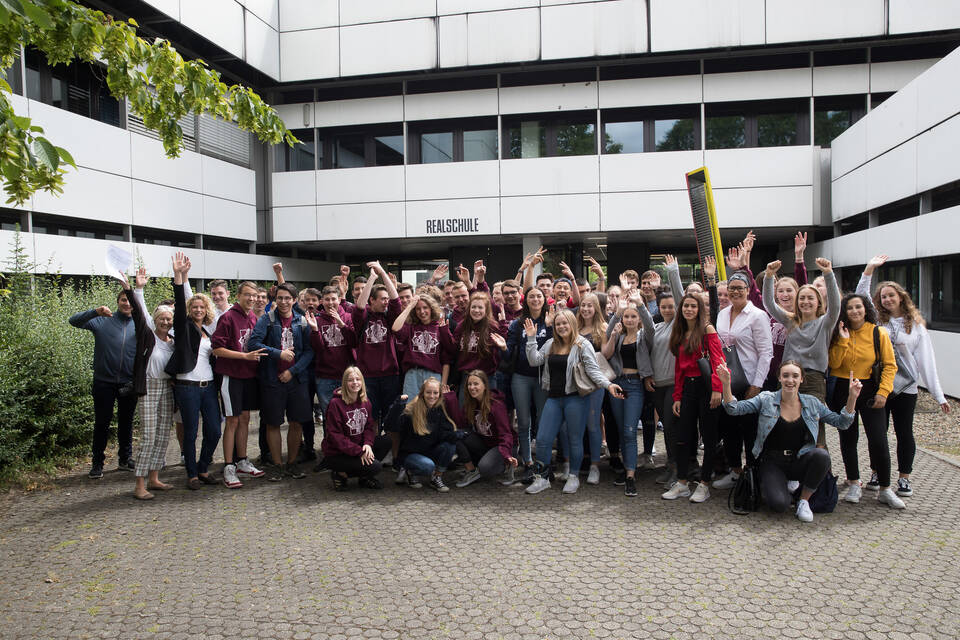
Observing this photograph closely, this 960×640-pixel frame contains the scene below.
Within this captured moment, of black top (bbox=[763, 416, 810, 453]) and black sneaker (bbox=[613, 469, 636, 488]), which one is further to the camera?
black sneaker (bbox=[613, 469, 636, 488])

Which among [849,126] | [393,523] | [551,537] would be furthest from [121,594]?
[849,126]

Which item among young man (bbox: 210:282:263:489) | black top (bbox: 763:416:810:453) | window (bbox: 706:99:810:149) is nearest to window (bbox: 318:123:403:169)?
window (bbox: 706:99:810:149)

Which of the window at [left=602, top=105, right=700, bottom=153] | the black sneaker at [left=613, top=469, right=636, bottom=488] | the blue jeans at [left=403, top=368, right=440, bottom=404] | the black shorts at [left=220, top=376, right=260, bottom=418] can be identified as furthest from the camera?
the window at [left=602, top=105, right=700, bottom=153]

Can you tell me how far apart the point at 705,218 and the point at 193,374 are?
269 inches

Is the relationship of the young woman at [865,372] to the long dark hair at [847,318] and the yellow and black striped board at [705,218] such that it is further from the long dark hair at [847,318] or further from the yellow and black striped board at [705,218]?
the yellow and black striped board at [705,218]

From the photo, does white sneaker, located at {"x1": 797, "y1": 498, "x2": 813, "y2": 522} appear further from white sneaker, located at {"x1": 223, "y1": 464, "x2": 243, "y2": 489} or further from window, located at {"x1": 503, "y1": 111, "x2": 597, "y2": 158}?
window, located at {"x1": 503, "y1": 111, "x2": 597, "y2": 158}

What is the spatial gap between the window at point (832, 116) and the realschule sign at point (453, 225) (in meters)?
9.09

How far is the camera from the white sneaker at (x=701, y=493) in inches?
227

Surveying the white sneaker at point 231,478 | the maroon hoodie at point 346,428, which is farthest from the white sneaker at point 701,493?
the white sneaker at point 231,478

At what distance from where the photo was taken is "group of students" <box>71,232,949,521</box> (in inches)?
225

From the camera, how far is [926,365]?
586 centimetres

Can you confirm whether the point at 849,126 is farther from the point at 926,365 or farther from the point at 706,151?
the point at 926,365

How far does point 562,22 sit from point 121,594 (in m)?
16.5

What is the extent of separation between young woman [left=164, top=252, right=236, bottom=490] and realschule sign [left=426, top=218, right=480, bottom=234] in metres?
11.8
